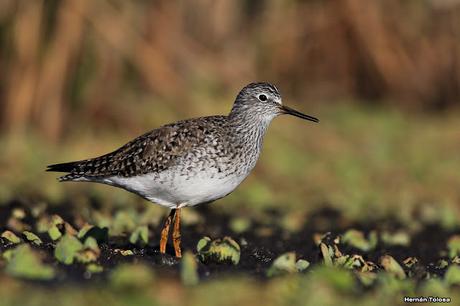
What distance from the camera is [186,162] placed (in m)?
6.60

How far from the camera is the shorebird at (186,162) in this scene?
655cm

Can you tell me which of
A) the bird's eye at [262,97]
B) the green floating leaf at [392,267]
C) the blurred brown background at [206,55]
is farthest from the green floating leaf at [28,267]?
the blurred brown background at [206,55]

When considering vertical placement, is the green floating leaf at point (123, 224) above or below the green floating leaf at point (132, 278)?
above

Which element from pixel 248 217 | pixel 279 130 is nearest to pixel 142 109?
pixel 279 130

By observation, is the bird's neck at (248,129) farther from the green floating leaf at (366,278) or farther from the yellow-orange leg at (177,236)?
the green floating leaf at (366,278)

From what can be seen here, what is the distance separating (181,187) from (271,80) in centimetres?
822

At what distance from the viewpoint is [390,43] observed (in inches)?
562

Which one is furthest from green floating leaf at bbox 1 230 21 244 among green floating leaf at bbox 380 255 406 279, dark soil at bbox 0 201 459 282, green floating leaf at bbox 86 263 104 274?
green floating leaf at bbox 380 255 406 279

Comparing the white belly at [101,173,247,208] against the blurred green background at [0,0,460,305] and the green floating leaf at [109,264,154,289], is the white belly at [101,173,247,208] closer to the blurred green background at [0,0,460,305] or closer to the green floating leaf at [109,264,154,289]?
the green floating leaf at [109,264,154,289]

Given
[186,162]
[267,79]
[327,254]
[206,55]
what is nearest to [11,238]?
[186,162]

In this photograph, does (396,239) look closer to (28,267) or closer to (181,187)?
(181,187)

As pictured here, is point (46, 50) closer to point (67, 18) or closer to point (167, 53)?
point (67, 18)

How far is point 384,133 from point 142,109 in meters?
3.66

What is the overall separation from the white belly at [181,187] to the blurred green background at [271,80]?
263cm
